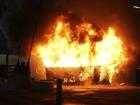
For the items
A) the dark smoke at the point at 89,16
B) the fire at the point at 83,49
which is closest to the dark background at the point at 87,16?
the dark smoke at the point at 89,16

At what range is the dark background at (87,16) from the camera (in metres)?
30.4

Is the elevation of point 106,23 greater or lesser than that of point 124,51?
greater

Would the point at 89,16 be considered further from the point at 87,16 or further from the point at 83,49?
the point at 83,49

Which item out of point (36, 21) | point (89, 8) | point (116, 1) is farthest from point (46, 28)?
point (116, 1)

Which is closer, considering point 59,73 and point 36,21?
point 59,73

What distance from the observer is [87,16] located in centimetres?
3016

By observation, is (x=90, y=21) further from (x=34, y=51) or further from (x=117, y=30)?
(x=34, y=51)

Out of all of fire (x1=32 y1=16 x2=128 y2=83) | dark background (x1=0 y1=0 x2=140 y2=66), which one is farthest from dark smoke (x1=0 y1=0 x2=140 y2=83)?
fire (x1=32 y1=16 x2=128 y2=83)

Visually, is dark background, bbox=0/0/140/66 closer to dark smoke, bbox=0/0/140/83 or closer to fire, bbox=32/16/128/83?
dark smoke, bbox=0/0/140/83

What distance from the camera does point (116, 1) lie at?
3088cm

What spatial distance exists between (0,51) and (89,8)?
833 centimetres

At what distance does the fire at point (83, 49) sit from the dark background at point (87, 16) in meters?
1.03

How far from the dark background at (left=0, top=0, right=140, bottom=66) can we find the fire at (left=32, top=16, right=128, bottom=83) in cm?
103

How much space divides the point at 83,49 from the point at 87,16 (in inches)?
113
